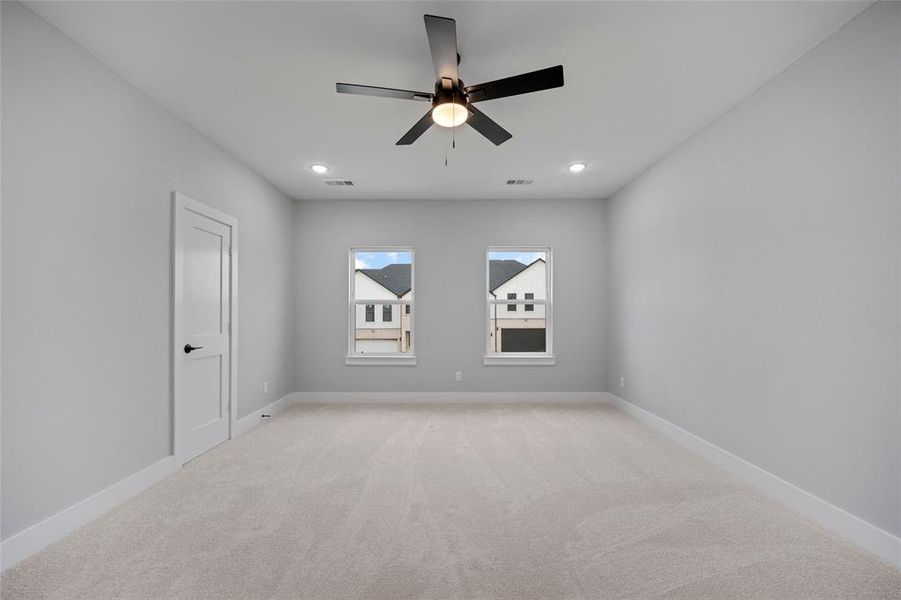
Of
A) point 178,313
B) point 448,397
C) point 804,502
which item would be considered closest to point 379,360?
point 448,397

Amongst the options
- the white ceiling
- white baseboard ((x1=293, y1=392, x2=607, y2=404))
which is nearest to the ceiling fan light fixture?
the white ceiling

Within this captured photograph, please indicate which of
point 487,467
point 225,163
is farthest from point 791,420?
point 225,163

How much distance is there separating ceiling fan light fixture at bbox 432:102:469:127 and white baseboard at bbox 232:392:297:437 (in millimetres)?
3417

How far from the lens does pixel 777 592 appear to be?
5.91ft

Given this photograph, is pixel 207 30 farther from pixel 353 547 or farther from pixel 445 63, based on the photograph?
pixel 353 547

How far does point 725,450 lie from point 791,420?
74cm

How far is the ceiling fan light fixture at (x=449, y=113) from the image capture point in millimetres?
2396

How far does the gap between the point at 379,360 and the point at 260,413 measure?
1535 millimetres

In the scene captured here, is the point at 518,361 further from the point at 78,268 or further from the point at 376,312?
the point at 78,268

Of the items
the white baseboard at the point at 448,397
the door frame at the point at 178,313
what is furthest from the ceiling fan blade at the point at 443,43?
the white baseboard at the point at 448,397

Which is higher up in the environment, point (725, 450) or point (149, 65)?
point (149, 65)

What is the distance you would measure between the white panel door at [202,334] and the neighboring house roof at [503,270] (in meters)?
3.20

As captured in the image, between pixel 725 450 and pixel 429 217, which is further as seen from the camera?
pixel 429 217

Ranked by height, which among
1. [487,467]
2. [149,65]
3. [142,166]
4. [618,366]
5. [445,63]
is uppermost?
[149,65]
